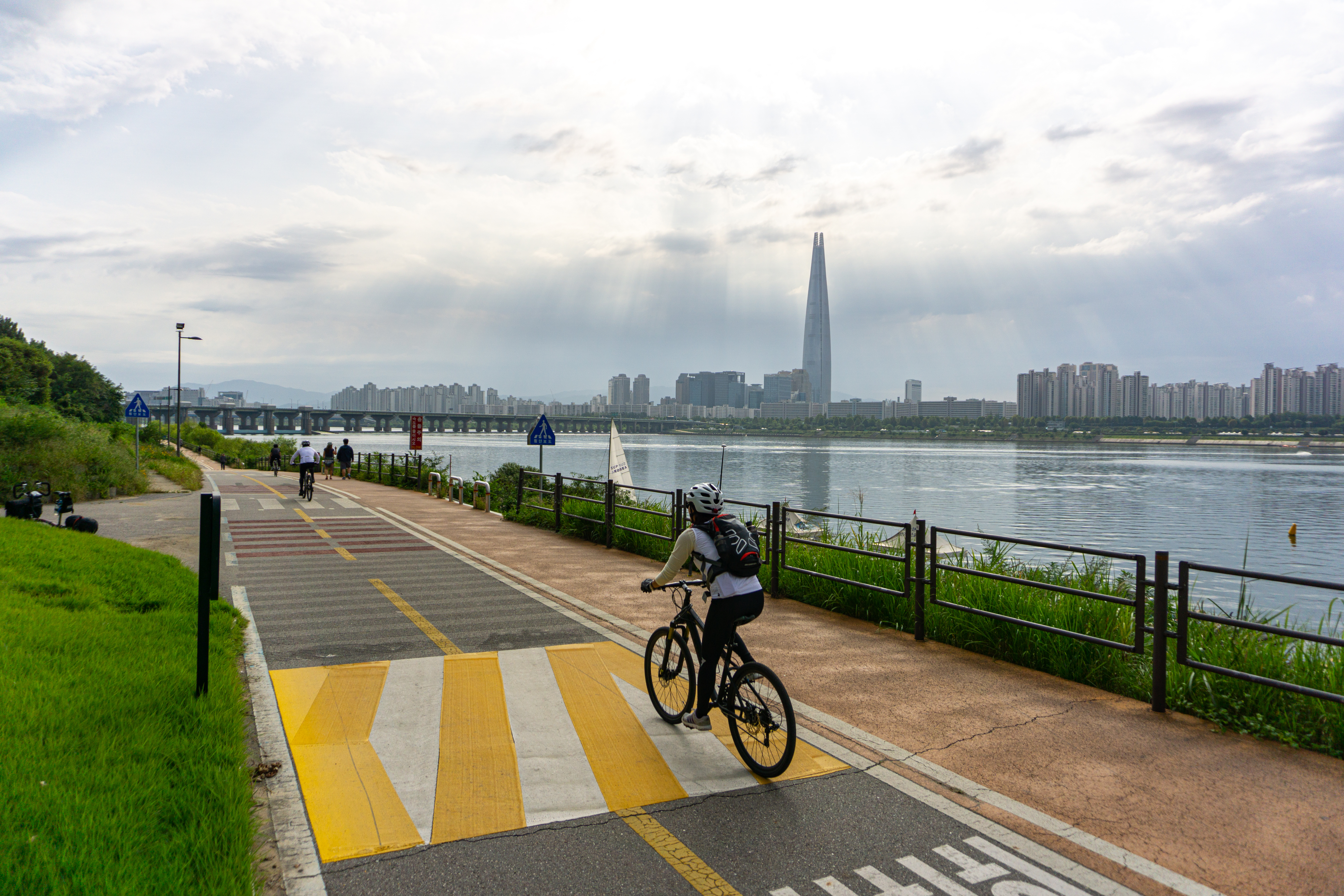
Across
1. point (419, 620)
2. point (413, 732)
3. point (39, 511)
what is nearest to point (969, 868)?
point (413, 732)

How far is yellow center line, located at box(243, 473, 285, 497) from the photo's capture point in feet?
84.4

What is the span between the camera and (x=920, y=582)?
26.8 feet

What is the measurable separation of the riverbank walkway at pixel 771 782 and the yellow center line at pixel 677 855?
0.01m

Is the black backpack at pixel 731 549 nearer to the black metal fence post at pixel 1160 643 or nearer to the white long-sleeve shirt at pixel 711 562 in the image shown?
the white long-sleeve shirt at pixel 711 562

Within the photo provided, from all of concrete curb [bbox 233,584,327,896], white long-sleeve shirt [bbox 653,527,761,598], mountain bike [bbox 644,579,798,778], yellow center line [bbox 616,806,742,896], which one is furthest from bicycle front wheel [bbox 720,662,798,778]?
concrete curb [bbox 233,584,327,896]

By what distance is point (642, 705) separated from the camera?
6.11 metres

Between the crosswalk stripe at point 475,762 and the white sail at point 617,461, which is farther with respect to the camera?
the white sail at point 617,461

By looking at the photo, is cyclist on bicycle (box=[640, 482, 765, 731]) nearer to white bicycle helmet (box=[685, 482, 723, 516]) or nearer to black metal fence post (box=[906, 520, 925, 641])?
white bicycle helmet (box=[685, 482, 723, 516])

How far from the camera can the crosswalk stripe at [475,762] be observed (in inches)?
164

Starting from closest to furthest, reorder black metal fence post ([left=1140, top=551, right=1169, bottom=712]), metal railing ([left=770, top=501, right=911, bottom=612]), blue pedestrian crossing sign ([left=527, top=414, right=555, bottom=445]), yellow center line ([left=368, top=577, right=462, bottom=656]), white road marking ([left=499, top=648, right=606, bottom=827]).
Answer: white road marking ([left=499, top=648, right=606, bottom=827]) → black metal fence post ([left=1140, top=551, right=1169, bottom=712]) → yellow center line ([left=368, top=577, right=462, bottom=656]) → metal railing ([left=770, top=501, right=911, bottom=612]) → blue pedestrian crossing sign ([left=527, top=414, right=555, bottom=445])

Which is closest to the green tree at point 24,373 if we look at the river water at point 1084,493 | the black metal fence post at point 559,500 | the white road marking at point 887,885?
the river water at point 1084,493

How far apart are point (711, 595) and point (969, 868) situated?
2.20m

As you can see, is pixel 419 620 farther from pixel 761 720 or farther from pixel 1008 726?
pixel 1008 726

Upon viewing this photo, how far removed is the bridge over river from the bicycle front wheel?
324ft
